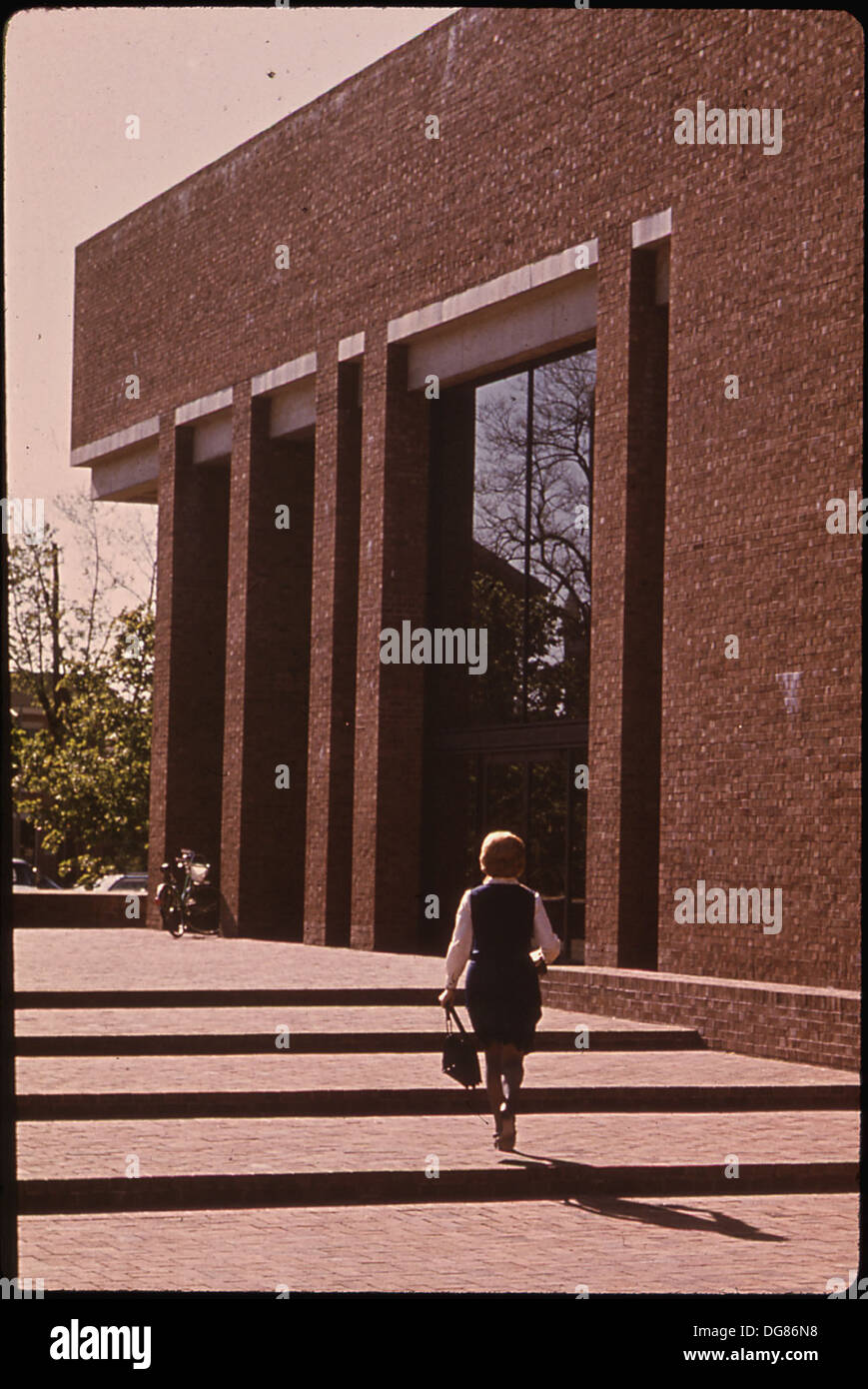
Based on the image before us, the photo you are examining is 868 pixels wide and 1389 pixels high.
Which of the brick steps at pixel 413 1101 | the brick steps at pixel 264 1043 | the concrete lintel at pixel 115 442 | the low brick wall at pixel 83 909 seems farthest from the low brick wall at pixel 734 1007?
the low brick wall at pixel 83 909

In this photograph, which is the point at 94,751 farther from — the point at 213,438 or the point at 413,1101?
the point at 413,1101

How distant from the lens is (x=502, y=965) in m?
10.2

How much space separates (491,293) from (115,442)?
12521mm

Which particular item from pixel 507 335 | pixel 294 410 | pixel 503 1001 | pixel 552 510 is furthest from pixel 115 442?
pixel 503 1001

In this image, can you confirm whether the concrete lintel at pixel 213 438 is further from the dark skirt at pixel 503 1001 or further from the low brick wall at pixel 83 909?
the dark skirt at pixel 503 1001

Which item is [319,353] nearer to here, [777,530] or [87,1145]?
[777,530]

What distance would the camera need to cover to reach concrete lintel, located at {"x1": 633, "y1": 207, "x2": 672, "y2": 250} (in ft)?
60.2

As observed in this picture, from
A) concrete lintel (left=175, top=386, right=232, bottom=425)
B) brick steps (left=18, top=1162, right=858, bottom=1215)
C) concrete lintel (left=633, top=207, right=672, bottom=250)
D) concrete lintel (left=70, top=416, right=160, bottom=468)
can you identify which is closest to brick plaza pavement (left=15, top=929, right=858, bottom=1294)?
brick steps (left=18, top=1162, right=858, bottom=1215)

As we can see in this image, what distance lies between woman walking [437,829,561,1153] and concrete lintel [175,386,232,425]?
18.8 m

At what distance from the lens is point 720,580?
55.3 feet

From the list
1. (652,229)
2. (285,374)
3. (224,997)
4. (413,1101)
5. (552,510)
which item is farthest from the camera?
(285,374)

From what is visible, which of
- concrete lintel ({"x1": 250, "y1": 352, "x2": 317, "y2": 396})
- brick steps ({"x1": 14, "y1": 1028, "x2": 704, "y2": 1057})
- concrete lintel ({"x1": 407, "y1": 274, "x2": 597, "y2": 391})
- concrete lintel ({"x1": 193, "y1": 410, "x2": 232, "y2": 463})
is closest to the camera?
brick steps ({"x1": 14, "y1": 1028, "x2": 704, "y2": 1057})

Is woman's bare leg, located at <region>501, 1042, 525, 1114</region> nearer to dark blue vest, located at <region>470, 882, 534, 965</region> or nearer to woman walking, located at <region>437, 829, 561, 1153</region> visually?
woman walking, located at <region>437, 829, 561, 1153</region>

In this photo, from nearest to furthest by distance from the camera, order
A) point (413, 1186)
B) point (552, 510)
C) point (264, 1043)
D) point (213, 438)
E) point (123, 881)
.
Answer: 1. point (413, 1186)
2. point (264, 1043)
3. point (552, 510)
4. point (213, 438)
5. point (123, 881)
